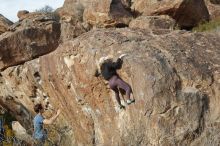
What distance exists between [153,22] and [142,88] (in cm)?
1104

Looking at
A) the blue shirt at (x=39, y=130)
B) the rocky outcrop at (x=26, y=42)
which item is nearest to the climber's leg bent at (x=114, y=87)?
the blue shirt at (x=39, y=130)

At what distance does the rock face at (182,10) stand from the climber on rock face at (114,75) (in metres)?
12.1

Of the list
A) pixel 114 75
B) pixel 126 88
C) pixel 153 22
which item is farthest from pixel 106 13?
pixel 126 88

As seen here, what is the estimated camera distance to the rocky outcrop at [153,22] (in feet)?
66.3

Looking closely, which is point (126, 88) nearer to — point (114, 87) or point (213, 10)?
point (114, 87)

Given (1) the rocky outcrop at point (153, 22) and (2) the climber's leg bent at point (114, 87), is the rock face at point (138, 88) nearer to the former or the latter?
(2) the climber's leg bent at point (114, 87)

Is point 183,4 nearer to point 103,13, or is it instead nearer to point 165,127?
point 103,13

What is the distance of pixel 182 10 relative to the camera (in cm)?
2225

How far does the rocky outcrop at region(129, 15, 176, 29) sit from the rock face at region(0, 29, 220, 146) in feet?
26.9

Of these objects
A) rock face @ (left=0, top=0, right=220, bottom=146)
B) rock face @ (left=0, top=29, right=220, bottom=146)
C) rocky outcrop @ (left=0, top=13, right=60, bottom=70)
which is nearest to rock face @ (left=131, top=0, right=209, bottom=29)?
rocky outcrop @ (left=0, top=13, right=60, bottom=70)

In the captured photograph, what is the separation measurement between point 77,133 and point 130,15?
1177 cm

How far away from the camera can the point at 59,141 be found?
1036 centimetres

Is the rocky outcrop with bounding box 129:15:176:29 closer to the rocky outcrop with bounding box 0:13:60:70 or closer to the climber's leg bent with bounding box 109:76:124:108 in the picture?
the rocky outcrop with bounding box 0:13:60:70

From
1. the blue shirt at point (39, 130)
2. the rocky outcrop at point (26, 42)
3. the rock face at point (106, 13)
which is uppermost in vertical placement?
the rock face at point (106, 13)
